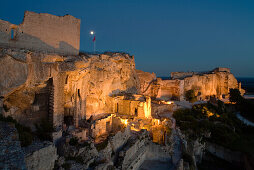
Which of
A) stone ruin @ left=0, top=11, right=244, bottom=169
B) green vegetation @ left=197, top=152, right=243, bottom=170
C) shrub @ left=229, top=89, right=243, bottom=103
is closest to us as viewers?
stone ruin @ left=0, top=11, right=244, bottom=169

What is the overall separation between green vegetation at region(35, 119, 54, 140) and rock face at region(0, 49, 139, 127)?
50 centimetres

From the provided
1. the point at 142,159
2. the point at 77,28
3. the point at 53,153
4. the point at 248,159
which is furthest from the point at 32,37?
the point at 248,159

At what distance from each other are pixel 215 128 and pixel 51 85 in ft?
85.3

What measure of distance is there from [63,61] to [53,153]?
8.20m

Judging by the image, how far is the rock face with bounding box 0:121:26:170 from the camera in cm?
517

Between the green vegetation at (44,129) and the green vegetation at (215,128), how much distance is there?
19224 mm

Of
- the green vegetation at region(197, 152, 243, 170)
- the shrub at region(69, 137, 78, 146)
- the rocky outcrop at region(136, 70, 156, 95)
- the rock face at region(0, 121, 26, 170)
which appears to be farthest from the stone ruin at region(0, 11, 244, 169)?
the rocky outcrop at region(136, 70, 156, 95)

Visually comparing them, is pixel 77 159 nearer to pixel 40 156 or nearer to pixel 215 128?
pixel 40 156

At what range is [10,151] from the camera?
6.06 metres

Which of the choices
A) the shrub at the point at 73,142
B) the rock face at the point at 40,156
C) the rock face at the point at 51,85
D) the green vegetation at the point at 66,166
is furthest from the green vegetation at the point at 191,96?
Result: the rock face at the point at 40,156

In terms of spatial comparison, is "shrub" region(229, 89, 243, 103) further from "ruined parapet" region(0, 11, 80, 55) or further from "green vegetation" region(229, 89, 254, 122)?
"ruined parapet" region(0, 11, 80, 55)

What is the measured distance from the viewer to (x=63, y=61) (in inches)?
572

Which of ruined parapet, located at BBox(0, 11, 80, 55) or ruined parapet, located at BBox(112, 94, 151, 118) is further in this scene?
ruined parapet, located at BBox(112, 94, 151, 118)

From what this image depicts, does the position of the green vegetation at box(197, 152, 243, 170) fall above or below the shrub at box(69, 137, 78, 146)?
below
